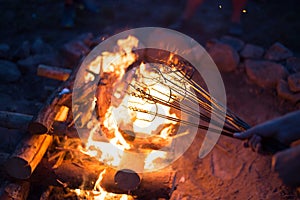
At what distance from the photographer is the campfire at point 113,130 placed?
2.80 meters

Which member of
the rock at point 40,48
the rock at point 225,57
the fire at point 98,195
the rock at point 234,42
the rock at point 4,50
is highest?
the rock at point 234,42

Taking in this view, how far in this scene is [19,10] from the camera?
643 cm

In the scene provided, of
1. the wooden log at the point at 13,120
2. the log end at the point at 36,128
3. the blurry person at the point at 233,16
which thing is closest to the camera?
the log end at the point at 36,128

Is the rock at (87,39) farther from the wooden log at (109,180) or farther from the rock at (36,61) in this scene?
the wooden log at (109,180)

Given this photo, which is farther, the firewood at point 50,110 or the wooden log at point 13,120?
the wooden log at point 13,120

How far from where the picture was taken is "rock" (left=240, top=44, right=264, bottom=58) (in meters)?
4.85

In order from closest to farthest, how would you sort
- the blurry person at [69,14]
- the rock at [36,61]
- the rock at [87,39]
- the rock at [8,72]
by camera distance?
the rock at [8,72], the rock at [36,61], the rock at [87,39], the blurry person at [69,14]

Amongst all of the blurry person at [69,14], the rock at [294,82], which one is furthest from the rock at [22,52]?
the rock at [294,82]

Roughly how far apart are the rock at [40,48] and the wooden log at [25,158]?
2626mm

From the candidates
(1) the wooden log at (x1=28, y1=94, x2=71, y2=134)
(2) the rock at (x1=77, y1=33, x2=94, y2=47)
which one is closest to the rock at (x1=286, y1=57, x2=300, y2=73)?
(2) the rock at (x1=77, y1=33, x2=94, y2=47)

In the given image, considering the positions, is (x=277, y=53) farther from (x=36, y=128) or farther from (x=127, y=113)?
(x=36, y=128)

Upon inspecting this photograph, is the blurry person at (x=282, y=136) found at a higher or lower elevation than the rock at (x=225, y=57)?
lower

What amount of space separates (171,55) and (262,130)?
6.92ft

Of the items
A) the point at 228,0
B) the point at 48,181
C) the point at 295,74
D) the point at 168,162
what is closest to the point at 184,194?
the point at 168,162
